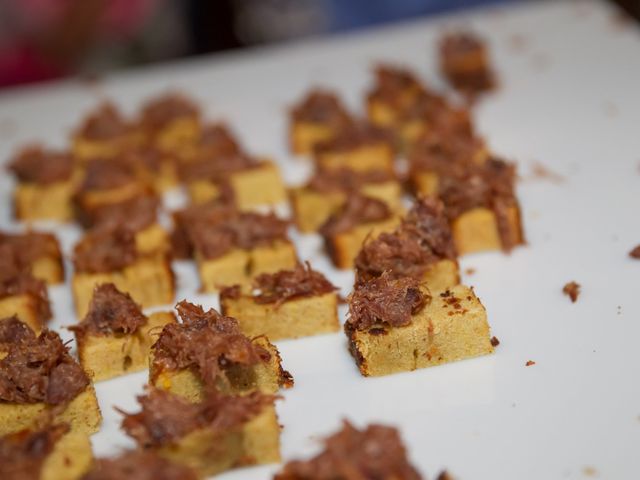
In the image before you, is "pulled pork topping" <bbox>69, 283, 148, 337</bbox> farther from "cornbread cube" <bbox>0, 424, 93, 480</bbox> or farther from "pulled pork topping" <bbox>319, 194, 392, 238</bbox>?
"pulled pork topping" <bbox>319, 194, 392, 238</bbox>

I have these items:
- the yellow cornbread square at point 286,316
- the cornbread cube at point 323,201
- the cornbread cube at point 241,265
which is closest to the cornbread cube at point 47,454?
the yellow cornbread square at point 286,316

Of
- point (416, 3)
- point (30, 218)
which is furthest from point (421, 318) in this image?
point (416, 3)

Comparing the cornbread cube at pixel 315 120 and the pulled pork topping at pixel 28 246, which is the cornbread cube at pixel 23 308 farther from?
the cornbread cube at pixel 315 120

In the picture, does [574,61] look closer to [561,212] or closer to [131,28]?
[561,212]

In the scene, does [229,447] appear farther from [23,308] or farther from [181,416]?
[23,308]

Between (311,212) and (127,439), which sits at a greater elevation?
(311,212)

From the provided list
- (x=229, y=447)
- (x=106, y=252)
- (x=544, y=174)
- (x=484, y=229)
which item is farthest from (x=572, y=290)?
(x=106, y=252)
